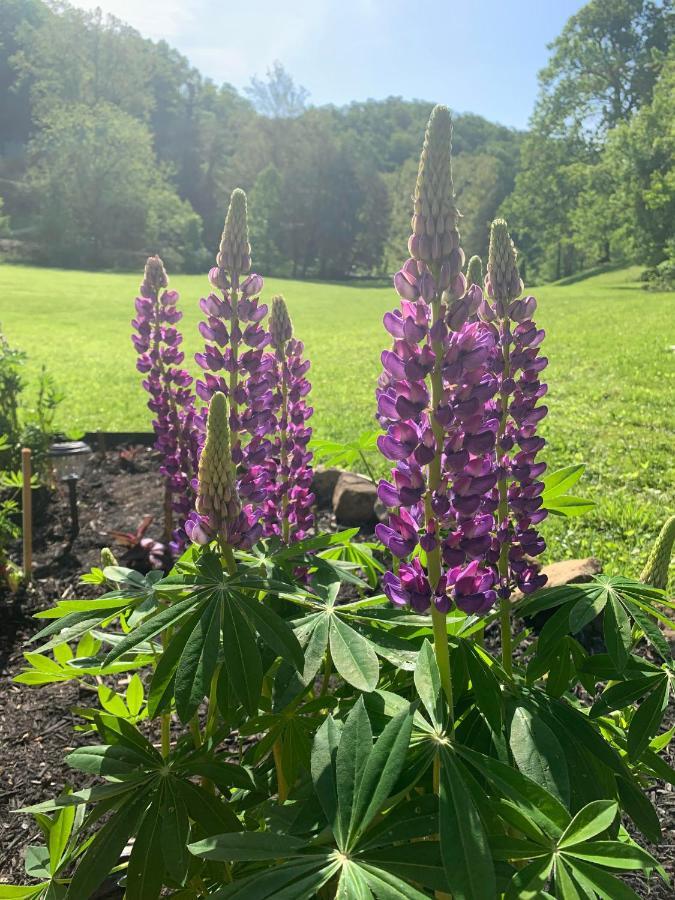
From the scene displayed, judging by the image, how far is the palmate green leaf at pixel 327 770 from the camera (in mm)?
1035

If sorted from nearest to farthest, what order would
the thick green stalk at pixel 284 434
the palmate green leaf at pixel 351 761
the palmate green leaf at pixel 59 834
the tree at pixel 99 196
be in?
the palmate green leaf at pixel 351 761, the palmate green leaf at pixel 59 834, the thick green stalk at pixel 284 434, the tree at pixel 99 196

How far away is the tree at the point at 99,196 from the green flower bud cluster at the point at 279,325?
48.0 metres

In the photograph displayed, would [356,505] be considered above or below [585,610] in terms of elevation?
below

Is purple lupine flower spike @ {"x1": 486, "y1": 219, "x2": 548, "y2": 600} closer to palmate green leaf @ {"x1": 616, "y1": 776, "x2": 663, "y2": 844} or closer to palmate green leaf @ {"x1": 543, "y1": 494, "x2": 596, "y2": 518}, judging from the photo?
palmate green leaf @ {"x1": 543, "y1": 494, "x2": 596, "y2": 518}

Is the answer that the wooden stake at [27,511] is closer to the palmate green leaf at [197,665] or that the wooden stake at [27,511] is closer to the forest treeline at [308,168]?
the palmate green leaf at [197,665]

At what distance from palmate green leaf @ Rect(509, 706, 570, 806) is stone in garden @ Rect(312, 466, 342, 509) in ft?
13.1

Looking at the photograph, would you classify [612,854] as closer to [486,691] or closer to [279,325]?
[486,691]

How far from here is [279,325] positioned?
103 inches

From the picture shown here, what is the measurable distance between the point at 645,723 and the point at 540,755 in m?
0.37

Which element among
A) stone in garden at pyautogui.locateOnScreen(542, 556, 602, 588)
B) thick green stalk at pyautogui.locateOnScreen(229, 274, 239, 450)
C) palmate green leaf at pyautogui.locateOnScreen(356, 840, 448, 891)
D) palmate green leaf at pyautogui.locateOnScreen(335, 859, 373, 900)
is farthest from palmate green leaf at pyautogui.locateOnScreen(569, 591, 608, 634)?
stone in garden at pyautogui.locateOnScreen(542, 556, 602, 588)

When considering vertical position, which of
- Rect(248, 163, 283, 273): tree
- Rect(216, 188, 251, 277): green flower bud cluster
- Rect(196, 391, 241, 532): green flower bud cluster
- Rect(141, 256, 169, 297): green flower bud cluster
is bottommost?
Rect(196, 391, 241, 532): green flower bud cluster

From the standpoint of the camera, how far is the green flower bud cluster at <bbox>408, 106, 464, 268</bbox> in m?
1.27

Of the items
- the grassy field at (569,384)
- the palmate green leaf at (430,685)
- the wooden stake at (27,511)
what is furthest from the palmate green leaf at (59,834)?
the grassy field at (569,384)

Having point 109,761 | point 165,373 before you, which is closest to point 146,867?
point 109,761
